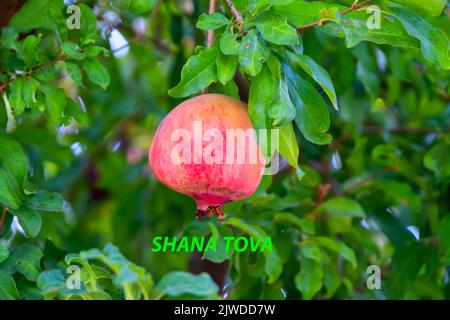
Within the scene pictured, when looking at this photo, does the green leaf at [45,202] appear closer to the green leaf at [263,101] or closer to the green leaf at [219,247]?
the green leaf at [219,247]

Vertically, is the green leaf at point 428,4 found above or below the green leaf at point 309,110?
above

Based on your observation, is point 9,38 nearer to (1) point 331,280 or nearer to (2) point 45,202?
(2) point 45,202

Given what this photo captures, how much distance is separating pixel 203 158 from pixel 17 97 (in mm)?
523

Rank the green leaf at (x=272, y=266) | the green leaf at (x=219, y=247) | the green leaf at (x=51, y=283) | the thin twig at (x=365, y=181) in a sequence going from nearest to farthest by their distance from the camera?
the green leaf at (x=51, y=283)
the green leaf at (x=219, y=247)
the green leaf at (x=272, y=266)
the thin twig at (x=365, y=181)

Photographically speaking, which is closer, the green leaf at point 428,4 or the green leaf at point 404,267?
the green leaf at point 428,4

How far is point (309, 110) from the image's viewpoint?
1.69 meters

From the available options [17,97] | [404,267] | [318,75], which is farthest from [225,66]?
[404,267]

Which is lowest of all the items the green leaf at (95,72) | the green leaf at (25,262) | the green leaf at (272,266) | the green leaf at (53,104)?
the green leaf at (272,266)

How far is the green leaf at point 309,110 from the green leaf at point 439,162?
74cm

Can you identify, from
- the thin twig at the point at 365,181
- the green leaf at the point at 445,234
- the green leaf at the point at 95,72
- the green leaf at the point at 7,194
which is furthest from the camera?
the thin twig at the point at 365,181

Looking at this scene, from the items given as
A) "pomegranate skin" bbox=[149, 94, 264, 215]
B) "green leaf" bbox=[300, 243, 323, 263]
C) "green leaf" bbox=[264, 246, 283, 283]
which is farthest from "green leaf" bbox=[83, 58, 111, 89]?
"green leaf" bbox=[300, 243, 323, 263]

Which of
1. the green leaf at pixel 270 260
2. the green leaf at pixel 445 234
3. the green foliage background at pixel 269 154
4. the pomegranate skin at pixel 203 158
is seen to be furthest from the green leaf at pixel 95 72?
the green leaf at pixel 445 234

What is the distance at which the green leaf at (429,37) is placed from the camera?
67.5 inches

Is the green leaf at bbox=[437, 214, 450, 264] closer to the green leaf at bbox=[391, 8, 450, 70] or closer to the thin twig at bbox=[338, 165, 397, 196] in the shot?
the thin twig at bbox=[338, 165, 397, 196]
